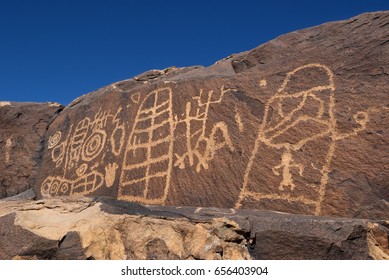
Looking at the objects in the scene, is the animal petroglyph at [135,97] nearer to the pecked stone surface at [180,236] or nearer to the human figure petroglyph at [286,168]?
the human figure petroglyph at [286,168]

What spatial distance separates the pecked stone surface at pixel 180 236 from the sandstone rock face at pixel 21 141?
3.21 meters

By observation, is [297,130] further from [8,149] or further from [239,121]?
[8,149]

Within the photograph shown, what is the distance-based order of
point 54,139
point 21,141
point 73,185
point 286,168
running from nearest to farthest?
point 286,168 → point 73,185 → point 54,139 → point 21,141

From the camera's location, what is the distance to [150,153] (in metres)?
4.38

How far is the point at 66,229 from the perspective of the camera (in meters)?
2.66

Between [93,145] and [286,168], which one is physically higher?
[93,145]

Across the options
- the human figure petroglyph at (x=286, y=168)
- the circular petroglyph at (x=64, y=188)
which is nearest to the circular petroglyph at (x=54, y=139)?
the circular petroglyph at (x=64, y=188)

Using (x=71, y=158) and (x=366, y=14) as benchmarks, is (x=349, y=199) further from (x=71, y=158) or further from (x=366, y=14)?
(x=71, y=158)

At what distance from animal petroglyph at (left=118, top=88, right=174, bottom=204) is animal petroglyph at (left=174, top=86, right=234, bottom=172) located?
0.52ft

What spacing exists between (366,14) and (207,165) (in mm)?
2032

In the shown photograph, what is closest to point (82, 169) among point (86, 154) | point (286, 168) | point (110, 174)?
point (86, 154)

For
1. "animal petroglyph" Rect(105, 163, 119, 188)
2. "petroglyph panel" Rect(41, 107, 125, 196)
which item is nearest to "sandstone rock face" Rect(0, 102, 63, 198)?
"petroglyph panel" Rect(41, 107, 125, 196)

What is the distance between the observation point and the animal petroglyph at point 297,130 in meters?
3.40

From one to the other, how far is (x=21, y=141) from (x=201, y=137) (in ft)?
10.7
